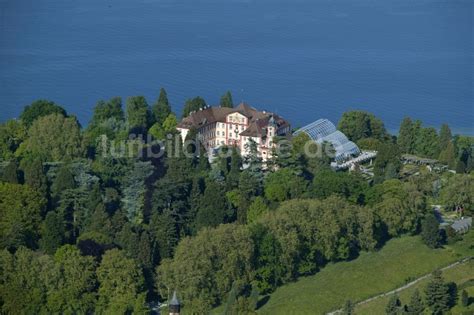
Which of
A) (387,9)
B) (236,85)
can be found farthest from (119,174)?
(387,9)

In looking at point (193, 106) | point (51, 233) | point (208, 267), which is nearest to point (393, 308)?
point (208, 267)

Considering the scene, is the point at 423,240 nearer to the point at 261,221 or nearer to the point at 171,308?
the point at 261,221

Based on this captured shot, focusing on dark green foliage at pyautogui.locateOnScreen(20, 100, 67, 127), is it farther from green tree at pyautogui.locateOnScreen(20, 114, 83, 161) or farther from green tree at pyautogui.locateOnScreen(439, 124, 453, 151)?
green tree at pyautogui.locateOnScreen(439, 124, 453, 151)

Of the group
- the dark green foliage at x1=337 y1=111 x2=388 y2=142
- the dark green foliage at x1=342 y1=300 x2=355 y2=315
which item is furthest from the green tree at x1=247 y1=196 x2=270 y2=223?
the dark green foliage at x1=337 y1=111 x2=388 y2=142

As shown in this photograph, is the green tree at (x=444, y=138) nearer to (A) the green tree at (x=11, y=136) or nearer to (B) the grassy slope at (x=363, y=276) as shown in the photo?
(B) the grassy slope at (x=363, y=276)

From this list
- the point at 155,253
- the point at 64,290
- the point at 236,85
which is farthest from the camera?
the point at 236,85
